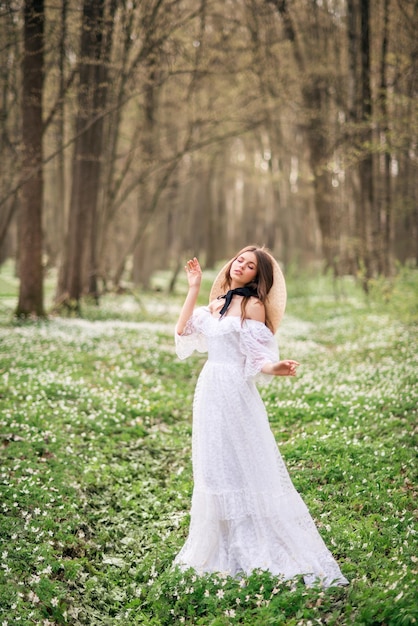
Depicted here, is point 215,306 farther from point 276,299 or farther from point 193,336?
point 276,299

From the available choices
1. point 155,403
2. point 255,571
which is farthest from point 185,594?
point 155,403

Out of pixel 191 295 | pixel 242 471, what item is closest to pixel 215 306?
pixel 191 295

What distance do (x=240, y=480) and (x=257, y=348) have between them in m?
1.27

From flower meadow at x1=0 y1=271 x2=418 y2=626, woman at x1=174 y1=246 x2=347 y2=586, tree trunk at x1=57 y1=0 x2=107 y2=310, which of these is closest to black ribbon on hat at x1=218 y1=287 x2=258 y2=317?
woman at x1=174 y1=246 x2=347 y2=586

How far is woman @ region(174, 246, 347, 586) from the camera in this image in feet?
16.9

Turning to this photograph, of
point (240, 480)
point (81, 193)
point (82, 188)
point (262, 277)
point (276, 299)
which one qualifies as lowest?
point (240, 480)

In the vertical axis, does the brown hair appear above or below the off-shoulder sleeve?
above

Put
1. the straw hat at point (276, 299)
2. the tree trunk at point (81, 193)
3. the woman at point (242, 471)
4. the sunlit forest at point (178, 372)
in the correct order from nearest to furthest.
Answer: the sunlit forest at point (178, 372), the woman at point (242, 471), the straw hat at point (276, 299), the tree trunk at point (81, 193)

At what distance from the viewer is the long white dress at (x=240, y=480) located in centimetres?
516

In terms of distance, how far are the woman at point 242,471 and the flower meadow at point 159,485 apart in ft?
0.85

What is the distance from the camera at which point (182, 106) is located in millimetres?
29375

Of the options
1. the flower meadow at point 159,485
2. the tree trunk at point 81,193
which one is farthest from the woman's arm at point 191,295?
the tree trunk at point 81,193

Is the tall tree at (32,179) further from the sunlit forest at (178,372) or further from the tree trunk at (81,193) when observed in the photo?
the tree trunk at (81,193)

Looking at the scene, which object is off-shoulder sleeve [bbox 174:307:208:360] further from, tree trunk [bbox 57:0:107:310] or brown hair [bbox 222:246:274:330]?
tree trunk [bbox 57:0:107:310]
